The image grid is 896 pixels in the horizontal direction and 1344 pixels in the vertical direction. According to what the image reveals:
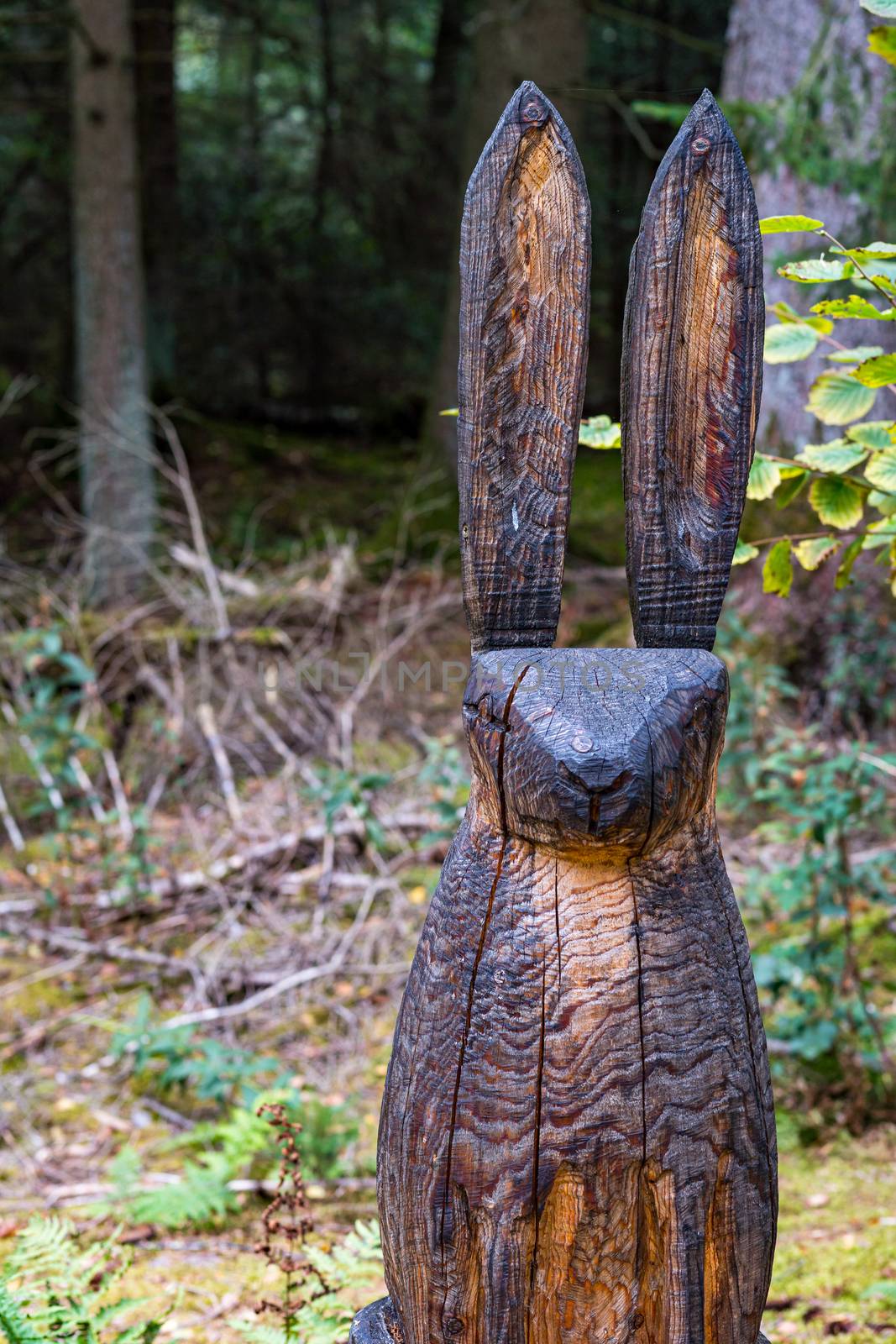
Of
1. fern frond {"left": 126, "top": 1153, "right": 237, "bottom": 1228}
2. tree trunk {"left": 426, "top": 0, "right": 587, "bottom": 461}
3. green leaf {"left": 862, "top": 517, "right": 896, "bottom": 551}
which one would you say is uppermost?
tree trunk {"left": 426, "top": 0, "right": 587, "bottom": 461}

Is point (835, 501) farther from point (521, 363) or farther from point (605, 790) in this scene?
point (605, 790)

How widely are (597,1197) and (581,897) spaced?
1.29 feet

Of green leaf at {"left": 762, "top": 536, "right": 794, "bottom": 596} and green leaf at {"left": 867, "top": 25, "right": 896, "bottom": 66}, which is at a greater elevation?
green leaf at {"left": 867, "top": 25, "right": 896, "bottom": 66}

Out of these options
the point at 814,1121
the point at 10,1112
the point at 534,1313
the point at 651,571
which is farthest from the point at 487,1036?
the point at 10,1112

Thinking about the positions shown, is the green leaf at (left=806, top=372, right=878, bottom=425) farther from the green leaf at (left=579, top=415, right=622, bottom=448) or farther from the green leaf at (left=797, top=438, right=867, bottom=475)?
the green leaf at (left=579, top=415, right=622, bottom=448)

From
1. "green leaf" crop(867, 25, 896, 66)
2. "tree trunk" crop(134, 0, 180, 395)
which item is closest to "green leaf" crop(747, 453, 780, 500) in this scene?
"green leaf" crop(867, 25, 896, 66)

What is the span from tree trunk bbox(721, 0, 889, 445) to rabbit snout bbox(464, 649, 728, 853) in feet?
11.0

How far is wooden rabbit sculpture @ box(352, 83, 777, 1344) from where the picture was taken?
1.51 metres

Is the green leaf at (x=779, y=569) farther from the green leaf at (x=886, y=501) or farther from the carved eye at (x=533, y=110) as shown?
the carved eye at (x=533, y=110)

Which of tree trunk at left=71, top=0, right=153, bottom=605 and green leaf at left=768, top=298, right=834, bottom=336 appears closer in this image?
green leaf at left=768, top=298, right=834, bottom=336

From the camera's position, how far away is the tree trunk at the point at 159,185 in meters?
10.3

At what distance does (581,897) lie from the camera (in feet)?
5.00

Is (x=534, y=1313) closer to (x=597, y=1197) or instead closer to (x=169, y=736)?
(x=597, y=1197)

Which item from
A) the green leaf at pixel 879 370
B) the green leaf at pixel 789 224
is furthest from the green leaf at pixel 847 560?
the green leaf at pixel 789 224
